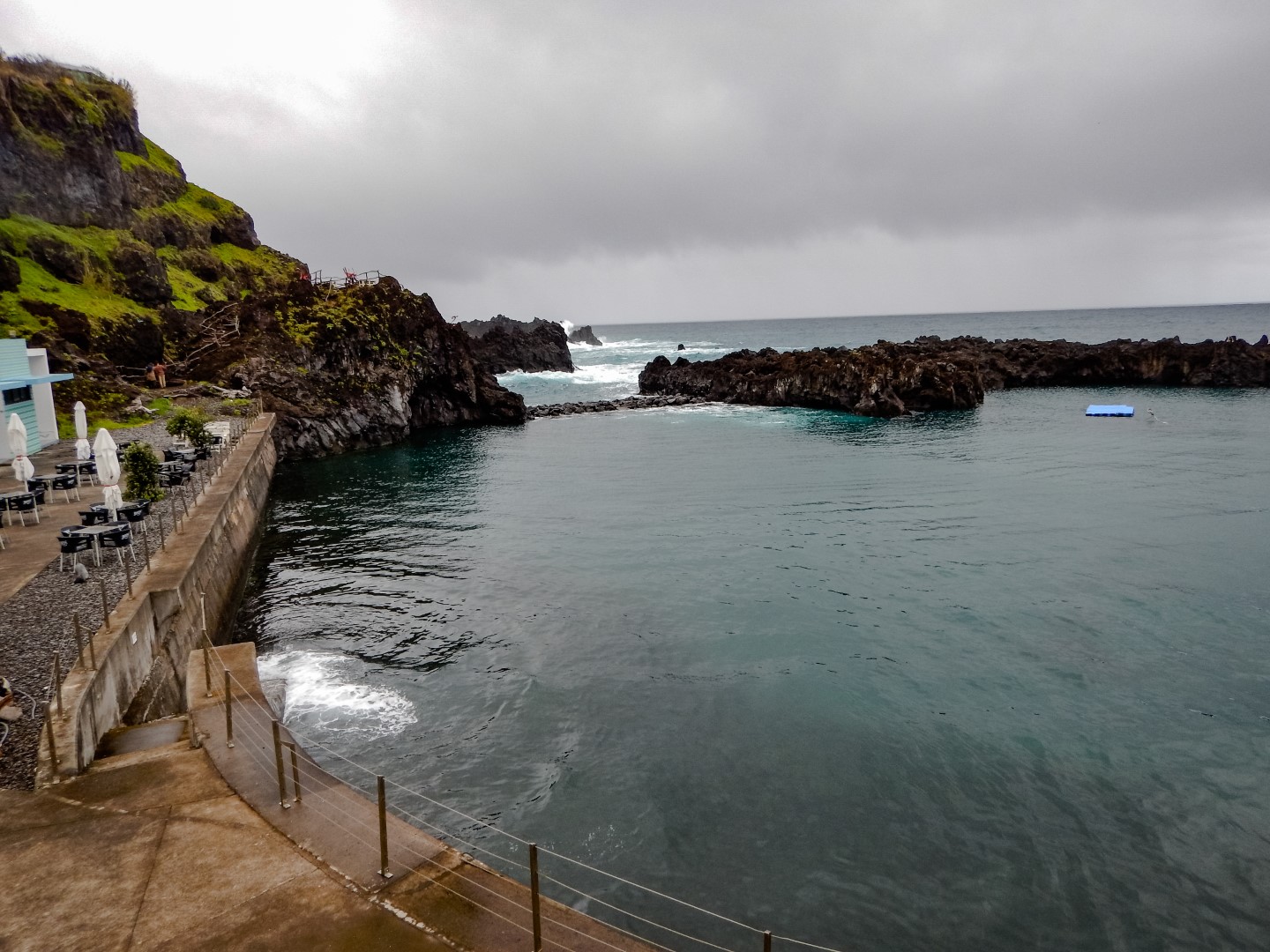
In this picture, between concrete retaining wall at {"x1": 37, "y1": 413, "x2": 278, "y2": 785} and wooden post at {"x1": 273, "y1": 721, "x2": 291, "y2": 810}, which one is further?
concrete retaining wall at {"x1": 37, "y1": 413, "x2": 278, "y2": 785}

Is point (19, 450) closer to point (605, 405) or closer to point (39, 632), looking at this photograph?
point (39, 632)

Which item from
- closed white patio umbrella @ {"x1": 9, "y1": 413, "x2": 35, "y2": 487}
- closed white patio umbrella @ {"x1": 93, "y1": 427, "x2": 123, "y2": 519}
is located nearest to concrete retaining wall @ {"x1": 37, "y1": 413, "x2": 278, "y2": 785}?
closed white patio umbrella @ {"x1": 93, "y1": 427, "x2": 123, "y2": 519}

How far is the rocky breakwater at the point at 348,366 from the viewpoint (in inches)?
2355

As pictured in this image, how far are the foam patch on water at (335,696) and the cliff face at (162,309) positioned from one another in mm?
36247

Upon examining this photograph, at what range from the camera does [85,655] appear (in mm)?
13828

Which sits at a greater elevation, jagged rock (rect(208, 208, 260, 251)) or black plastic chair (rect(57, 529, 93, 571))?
jagged rock (rect(208, 208, 260, 251))

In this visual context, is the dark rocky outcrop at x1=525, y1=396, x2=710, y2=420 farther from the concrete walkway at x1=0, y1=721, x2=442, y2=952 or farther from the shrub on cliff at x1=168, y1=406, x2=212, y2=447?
the concrete walkway at x1=0, y1=721, x2=442, y2=952

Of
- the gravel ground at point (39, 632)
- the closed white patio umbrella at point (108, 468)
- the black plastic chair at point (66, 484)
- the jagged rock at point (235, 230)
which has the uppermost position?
the jagged rock at point (235, 230)

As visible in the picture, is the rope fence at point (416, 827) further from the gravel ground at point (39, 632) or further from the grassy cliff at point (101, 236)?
the grassy cliff at point (101, 236)

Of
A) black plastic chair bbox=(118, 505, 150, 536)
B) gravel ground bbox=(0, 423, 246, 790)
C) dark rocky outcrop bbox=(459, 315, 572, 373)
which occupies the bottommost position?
gravel ground bbox=(0, 423, 246, 790)

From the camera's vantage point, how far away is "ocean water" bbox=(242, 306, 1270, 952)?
40.4ft

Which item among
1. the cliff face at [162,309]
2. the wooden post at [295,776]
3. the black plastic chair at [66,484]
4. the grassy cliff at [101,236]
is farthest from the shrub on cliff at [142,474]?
the grassy cliff at [101,236]

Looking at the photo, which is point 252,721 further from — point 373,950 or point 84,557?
point 84,557

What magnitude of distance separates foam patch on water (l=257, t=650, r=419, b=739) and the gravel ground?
4816 millimetres
